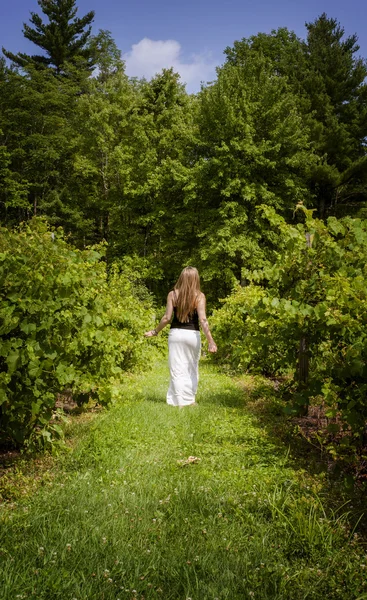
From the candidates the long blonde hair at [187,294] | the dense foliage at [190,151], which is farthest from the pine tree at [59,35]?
the long blonde hair at [187,294]

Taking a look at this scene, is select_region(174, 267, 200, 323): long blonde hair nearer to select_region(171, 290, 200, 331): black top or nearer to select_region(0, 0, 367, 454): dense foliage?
select_region(171, 290, 200, 331): black top

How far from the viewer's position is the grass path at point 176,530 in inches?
85.0

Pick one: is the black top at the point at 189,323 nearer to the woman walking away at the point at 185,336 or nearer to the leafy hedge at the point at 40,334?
the woman walking away at the point at 185,336

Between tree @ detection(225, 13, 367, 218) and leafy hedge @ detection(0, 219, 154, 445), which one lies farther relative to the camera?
tree @ detection(225, 13, 367, 218)

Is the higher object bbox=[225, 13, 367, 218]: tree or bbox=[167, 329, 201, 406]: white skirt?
bbox=[225, 13, 367, 218]: tree

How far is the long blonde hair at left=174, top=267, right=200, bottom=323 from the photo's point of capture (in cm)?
617

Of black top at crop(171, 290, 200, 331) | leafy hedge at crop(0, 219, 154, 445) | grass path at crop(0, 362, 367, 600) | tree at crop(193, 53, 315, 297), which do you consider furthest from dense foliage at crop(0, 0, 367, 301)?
grass path at crop(0, 362, 367, 600)

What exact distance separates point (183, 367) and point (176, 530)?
11.6 ft

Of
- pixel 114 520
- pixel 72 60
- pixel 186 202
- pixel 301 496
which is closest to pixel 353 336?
pixel 301 496

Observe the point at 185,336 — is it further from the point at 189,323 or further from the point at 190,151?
the point at 190,151

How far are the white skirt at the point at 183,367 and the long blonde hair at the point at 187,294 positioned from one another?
0.84 ft

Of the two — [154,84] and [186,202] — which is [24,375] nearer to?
[186,202]

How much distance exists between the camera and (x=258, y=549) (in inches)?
98.0

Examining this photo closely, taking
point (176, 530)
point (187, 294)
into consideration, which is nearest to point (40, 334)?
point (176, 530)
